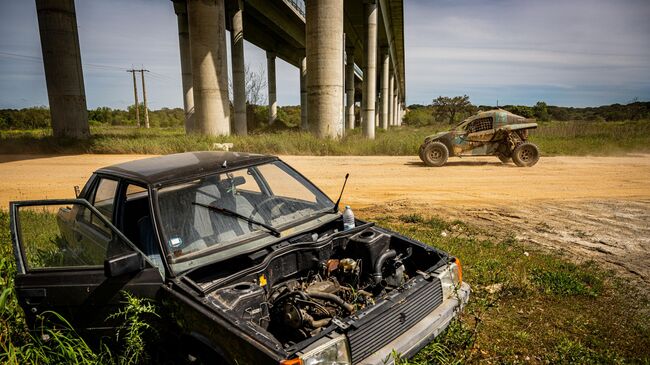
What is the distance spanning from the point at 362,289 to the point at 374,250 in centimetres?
34

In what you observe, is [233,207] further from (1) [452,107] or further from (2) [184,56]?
(1) [452,107]

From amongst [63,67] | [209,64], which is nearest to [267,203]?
[209,64]

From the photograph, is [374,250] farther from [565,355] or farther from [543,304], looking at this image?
[543,304]

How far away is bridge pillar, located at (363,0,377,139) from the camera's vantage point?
25.4 m

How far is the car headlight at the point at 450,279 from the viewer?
8.87ft

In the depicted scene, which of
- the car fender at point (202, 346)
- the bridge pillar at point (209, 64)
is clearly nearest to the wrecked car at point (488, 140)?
the car fender at point (202, 346)

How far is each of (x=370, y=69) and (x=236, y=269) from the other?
26.6 metres

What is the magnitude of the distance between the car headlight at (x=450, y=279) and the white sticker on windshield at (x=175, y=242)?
6.55 feet

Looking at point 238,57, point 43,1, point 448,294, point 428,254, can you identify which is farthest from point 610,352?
point 238,57

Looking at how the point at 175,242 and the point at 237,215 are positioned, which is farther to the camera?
the point at 237,215

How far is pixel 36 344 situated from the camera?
2.69m

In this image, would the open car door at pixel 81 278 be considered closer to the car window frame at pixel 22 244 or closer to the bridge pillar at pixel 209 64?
the car window frame at pixel 22 244

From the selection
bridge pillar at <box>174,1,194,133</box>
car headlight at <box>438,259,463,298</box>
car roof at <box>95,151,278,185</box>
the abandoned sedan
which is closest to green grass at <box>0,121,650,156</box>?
bridge pillar at <box>174,1,194,133</box>

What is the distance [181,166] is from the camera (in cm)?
315
